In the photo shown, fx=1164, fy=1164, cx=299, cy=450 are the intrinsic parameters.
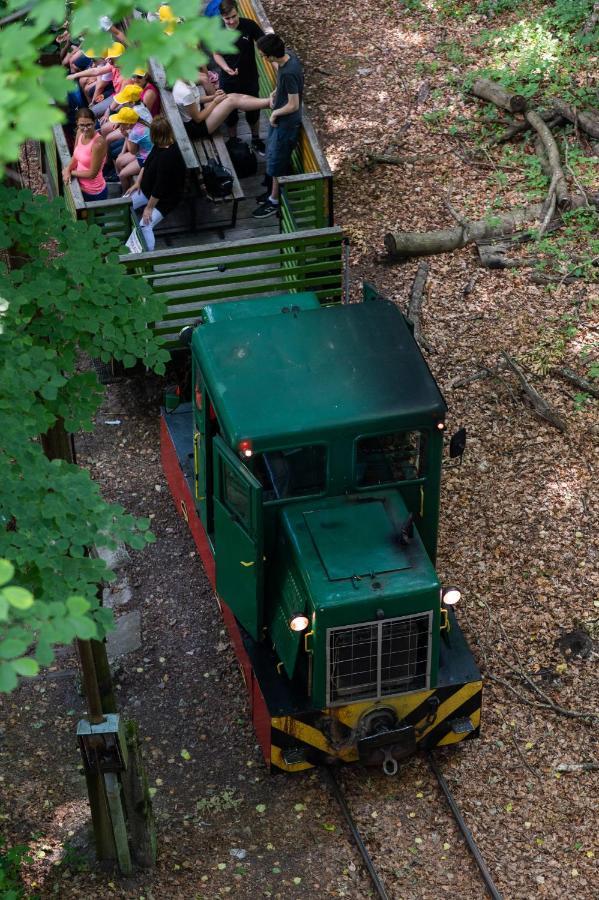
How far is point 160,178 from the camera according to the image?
37.0 ft

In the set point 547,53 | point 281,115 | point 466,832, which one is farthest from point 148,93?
point 466,832

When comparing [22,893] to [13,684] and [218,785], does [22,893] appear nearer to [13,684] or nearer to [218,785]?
[218,785]

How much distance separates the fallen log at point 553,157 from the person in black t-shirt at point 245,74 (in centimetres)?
331

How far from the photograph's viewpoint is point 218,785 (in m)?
8.03

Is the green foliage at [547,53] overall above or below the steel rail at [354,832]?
above

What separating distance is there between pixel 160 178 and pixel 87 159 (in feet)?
2.45

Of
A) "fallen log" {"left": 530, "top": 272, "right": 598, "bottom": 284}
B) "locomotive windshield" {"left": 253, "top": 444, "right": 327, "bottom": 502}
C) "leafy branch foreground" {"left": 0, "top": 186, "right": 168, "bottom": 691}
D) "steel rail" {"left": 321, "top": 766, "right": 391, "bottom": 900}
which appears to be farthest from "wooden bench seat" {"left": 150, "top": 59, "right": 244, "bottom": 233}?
"steel rail" {"left": 321, "top": 766, "right": 391, "bottom": 900}

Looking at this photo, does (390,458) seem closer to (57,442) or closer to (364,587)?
(364,587)

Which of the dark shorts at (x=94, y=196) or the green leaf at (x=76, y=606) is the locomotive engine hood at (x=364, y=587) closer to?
the green leaf at (x=76, y=606)

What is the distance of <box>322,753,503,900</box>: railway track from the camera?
7.26 metres

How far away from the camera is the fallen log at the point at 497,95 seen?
14180mm

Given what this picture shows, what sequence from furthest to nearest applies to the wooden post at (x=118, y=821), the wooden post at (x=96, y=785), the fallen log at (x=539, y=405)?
the fallen log at (x=539, y=405) < the wooden post at (x=118, y=821) < the wooden post at (x=96, y=785)

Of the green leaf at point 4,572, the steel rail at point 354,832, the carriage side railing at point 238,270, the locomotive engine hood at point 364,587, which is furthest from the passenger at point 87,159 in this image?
the green leaf at point 4,572

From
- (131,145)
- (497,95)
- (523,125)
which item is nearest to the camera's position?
(131,145)
